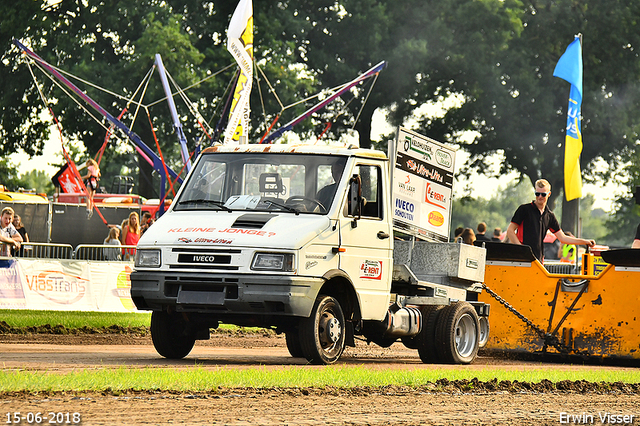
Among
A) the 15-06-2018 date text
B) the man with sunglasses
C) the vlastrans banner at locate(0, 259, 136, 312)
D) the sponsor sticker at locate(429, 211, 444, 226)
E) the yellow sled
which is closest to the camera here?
the 15-06-2018 date text

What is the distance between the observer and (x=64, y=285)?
63.8 ft

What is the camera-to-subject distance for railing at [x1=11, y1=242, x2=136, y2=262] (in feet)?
67.4

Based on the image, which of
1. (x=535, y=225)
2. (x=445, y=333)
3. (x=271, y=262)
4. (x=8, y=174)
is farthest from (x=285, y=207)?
(x=8, y=174)

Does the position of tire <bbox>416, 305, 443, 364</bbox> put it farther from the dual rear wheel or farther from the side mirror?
the side mirror

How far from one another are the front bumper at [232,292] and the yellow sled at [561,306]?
4.29 metres

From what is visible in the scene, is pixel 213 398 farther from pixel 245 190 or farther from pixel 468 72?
pixel 468 72

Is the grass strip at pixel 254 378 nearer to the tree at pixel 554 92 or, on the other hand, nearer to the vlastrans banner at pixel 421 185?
the vlastrans banner at pixel 421 185

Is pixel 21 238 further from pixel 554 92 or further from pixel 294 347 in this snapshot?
pixel 554 92

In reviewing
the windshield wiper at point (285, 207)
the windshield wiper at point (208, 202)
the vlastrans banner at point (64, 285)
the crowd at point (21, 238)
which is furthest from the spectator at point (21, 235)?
the windshield wiper at point (285, 207)

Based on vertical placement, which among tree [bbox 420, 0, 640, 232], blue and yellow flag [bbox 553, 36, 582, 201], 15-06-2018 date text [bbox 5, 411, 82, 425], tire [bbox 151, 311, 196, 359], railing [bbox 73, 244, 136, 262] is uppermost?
tree [bbox 420, 0, 640, 232]

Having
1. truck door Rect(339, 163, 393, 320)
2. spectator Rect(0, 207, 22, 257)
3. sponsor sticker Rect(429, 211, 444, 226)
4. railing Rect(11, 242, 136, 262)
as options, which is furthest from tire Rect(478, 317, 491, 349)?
spectator Rect(0, 207, 22, 257)

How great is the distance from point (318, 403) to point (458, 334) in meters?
5.08

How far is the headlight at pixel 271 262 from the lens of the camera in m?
10.5

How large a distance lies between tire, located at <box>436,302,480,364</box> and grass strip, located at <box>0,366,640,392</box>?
1.21 metres
